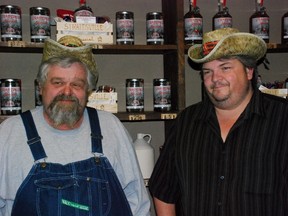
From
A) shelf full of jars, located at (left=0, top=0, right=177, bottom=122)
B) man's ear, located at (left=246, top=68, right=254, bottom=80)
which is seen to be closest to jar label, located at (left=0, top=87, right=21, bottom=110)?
shelf full of jars, located at (left=0, top=0, right=177, bottom=122)

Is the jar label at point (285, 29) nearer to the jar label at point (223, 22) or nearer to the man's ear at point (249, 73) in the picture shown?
the jar label at point (223, 22)

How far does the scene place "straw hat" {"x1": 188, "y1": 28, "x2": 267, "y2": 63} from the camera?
5.19 ft

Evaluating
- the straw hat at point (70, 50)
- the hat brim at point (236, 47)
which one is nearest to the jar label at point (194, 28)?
the hat brim at point (236, 47)

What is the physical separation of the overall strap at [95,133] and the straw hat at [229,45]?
0.49 meters

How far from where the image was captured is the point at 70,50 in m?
1.68

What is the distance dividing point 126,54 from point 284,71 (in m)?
1.05

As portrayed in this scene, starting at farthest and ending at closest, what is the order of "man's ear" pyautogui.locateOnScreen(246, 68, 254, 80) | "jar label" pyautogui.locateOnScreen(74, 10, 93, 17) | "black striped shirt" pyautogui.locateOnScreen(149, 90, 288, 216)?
"jar label" pyautogui.locateOnScreen(74, 10, 93, 17) → "man's ear" pyautogui.locateOnScreen(246, 68, 254, 80) → "black striped shirt" pyautogui.locateOnScreen(149, 90, 288, 216)

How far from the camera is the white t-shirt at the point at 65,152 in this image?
1572mm

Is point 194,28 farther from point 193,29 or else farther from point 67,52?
point 67,52

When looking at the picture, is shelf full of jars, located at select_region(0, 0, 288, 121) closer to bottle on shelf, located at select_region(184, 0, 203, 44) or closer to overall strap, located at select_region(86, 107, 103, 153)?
bottle on shelf, located at select_region(184, 0, 203, 44)

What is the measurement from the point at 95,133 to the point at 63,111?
0.17 metres

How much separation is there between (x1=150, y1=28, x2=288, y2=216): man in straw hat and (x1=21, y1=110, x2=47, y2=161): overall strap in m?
0.55

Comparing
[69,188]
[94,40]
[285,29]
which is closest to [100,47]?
[94,40]

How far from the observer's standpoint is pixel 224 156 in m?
1.59
